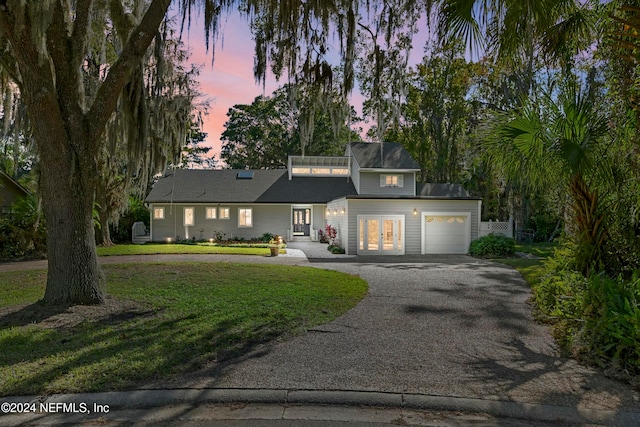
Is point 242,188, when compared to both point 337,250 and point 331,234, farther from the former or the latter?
point 337,250

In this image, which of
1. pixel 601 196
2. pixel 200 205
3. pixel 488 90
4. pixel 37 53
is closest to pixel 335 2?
pixel 37 53

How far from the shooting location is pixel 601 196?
5961mm

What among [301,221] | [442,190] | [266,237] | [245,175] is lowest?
[266,237]

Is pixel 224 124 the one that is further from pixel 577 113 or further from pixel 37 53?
pixel 577 113

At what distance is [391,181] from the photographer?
2212 cm

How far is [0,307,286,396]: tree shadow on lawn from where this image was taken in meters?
3.68

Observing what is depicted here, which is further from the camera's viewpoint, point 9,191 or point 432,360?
point 9,191

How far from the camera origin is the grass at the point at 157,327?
383 centimetres

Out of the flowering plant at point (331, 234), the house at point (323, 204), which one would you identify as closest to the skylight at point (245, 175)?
the house at point (323, 204)

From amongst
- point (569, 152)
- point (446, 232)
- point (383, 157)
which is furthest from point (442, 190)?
point (569, 152)

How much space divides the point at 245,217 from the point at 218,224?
1627 millimetres

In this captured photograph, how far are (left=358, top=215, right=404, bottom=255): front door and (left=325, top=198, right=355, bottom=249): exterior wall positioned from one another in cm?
58

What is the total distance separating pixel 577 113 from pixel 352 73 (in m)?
3.62

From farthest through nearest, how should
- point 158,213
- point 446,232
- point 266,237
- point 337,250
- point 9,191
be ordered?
point 266,237
point 158,213
point 9,191
point 446,232
point 337,250
